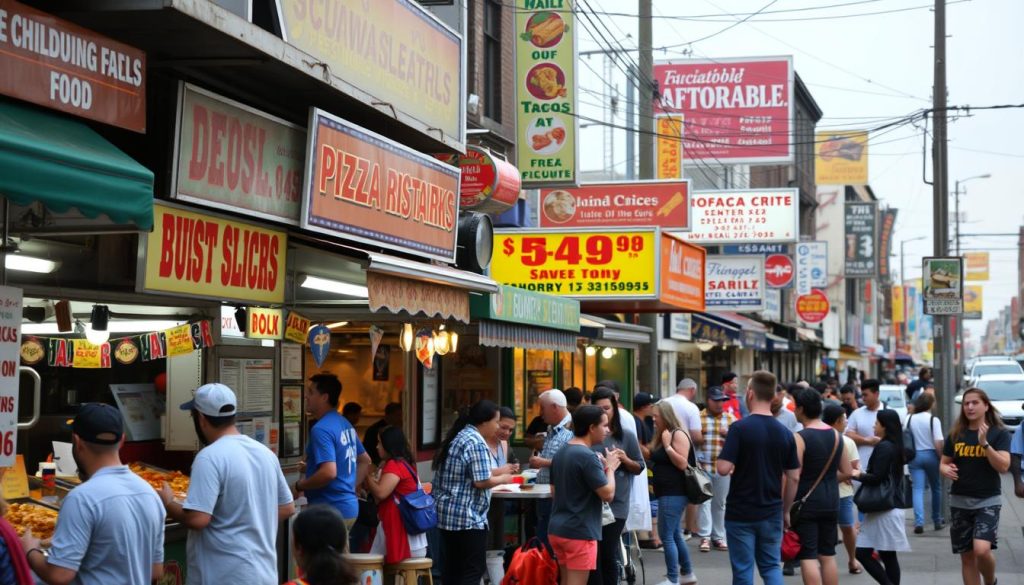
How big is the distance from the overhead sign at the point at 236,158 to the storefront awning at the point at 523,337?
3065 millimetres

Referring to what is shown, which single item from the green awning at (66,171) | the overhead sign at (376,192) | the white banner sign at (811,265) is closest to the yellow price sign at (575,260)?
the overhead sign at (376,192)

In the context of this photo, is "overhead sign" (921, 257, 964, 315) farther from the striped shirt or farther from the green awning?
the green awning

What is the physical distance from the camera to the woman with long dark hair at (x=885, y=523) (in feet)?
36.6

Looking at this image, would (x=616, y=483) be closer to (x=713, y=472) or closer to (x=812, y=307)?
(x=713, y=472)

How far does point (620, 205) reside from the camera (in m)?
20.5

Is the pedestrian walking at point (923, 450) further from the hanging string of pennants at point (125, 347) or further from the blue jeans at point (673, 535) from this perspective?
the hanging string of pennants at point (125, 347)

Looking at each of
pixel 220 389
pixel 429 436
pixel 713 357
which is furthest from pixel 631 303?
pixel 713 357

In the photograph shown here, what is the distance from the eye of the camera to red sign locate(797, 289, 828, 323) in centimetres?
4281

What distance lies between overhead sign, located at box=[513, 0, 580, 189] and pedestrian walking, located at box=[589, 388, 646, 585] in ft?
23.5

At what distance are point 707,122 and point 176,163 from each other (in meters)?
22.7

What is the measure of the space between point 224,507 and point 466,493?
3.62 meters

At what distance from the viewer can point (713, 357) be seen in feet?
119

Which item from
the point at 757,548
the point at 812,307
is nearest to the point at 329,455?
the point at 757,548

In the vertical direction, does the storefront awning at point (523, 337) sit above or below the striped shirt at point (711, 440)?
above
